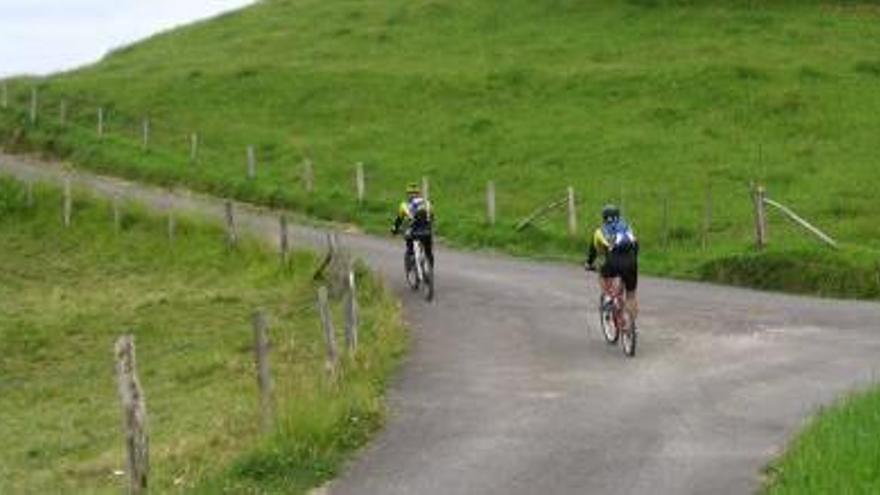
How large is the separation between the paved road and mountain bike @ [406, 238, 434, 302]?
34 cm

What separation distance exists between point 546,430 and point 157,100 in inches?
1626

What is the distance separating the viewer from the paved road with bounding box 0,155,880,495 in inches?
542

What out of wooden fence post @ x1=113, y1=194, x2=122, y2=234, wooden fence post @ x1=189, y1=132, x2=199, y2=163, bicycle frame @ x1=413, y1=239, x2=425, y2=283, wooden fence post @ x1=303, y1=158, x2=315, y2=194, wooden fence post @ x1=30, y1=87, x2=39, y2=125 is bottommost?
bicycle frame @ x1=413, y1=239, x2=425, y2=283

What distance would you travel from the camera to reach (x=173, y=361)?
2231 centimetres

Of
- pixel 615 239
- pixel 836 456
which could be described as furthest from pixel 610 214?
pixel 836 456

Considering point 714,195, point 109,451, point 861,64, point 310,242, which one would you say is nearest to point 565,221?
point 714,195

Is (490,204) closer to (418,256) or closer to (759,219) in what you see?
(759,219)

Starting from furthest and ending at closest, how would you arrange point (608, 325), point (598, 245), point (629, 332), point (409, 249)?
point (409, 249)
point (608, 325)
point (598, 245)
point (629, 332)

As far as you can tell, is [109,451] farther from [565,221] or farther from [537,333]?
[565,221]

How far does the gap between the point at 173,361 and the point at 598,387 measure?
24.4 feet

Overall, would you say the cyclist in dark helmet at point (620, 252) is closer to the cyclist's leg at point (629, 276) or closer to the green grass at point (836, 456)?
the cyclist's leg at point (629, 276)

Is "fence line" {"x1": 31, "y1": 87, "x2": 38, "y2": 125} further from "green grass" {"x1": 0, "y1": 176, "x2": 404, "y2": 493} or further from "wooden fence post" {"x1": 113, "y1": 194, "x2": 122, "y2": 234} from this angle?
"wooden fence post" {"x1": 113, "y1": 194, "x2": 122, "y2": 234}

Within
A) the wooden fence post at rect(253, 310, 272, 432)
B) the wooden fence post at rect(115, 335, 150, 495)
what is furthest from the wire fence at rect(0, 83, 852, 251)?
the wooden fence post at rect(115, 335, 150, 495)

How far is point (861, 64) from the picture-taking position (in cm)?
4503
